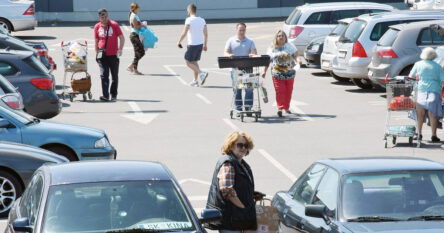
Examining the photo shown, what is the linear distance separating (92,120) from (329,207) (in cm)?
1200

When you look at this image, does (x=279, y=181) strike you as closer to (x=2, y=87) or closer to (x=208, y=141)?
(x=208, y=141)

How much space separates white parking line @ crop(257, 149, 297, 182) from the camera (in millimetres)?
15380

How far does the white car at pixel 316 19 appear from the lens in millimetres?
29828

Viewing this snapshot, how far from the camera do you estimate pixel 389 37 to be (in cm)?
2359

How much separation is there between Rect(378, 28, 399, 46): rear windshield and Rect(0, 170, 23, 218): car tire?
1245 cm

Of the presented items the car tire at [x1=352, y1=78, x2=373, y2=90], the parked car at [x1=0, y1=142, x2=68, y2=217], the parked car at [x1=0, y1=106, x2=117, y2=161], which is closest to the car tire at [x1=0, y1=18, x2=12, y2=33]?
the car tire at [x1=352, y1=78, x2=373, y2=90]

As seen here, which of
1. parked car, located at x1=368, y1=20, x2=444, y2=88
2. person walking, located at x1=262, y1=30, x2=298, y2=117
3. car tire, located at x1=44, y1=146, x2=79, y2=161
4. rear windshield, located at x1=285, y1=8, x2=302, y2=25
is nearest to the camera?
car tire, located at x1=44, y1=146, x2=79, y2=161

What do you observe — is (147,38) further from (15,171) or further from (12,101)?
(15,171)

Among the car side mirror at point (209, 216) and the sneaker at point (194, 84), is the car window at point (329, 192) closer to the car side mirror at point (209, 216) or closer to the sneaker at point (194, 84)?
the car side mirror at point (209, 216)

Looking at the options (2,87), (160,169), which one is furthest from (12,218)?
(2,87)

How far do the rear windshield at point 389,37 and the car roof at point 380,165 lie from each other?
13413 mm

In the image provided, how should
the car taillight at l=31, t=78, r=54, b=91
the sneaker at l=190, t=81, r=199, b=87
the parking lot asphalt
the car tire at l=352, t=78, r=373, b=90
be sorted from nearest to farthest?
the parking lot asphalt, the car taillight at l=31, t=78, r=54, b=91, the car tire at l=352, t=78, r=373, b=90, the sneaker at l=190, t=81, r=199, b=87

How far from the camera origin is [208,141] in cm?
1858

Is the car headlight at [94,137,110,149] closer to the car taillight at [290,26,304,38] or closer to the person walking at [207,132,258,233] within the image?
the person walking at [207,132,258,233]
